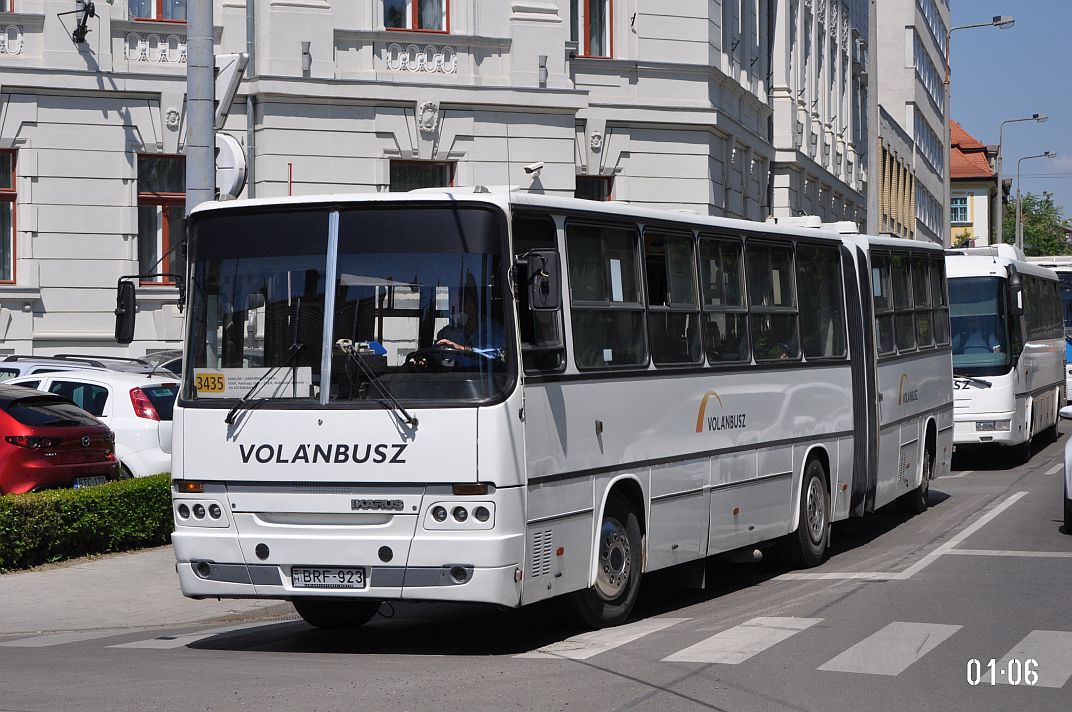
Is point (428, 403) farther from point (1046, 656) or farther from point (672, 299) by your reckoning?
point (1046, 656)

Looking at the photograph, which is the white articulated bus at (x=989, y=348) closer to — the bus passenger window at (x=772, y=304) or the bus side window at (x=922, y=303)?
the bus side window at (x=922, y=303)

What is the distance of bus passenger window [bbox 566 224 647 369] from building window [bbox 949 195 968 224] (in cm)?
11432

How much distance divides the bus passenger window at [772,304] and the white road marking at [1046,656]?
389 centimetres

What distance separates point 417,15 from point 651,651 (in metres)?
18.9

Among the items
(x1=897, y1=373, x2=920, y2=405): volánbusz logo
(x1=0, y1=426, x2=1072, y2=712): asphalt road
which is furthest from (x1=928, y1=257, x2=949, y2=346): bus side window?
(x1=0, y1=426, x2=1072, y2=712): asphalt road

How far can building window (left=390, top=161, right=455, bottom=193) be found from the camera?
26.8 m

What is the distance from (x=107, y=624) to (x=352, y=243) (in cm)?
412

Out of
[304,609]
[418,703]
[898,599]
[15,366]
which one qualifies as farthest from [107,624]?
[15,366]

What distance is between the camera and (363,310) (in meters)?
9.69

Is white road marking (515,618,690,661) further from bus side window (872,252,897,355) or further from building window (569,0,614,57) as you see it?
building window (569,0,614,57)

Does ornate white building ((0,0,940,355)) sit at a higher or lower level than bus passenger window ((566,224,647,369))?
higher

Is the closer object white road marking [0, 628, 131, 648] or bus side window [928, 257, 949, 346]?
white road marking [0, 628, 131, 648]

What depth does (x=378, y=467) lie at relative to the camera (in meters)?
9.55

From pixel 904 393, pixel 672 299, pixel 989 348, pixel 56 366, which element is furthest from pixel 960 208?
pixel 672 299
